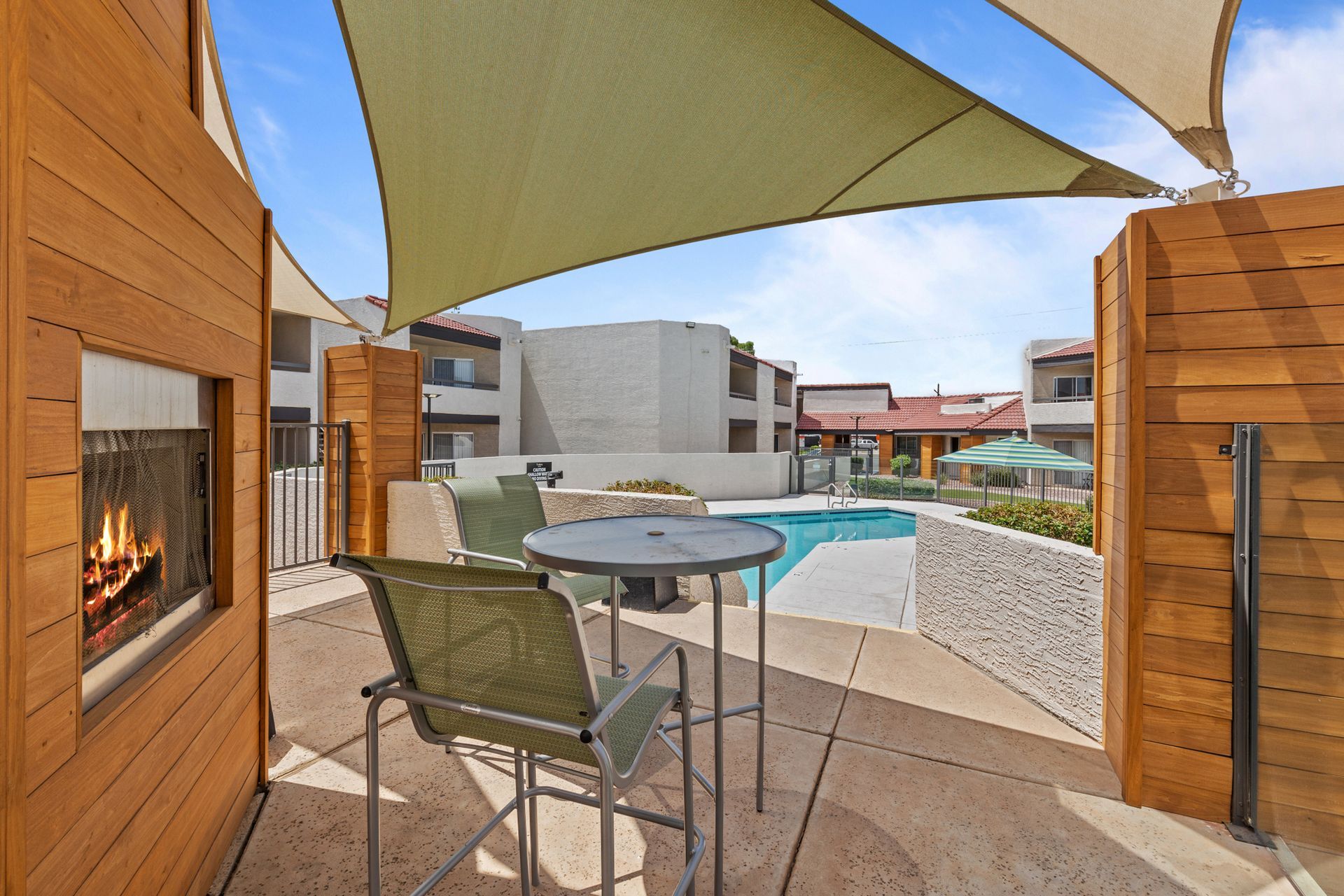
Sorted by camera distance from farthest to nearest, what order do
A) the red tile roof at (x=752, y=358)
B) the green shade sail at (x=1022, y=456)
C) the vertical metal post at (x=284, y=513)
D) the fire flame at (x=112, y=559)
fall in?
the red tile roof at (x=752, y=358) < the green shade sail at (x=1022, y=456) < the vertical metal post at (x=284, y=513) < the fire flame at (x=112, y=559)

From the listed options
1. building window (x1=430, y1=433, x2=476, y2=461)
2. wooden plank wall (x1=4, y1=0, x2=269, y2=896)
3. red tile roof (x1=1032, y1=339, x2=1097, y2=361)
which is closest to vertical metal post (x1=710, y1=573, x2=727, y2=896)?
wooden plank wall (x1=4, y1=0, x2=269, y2=896)

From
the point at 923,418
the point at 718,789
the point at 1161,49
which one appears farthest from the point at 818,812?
the point at 923,418

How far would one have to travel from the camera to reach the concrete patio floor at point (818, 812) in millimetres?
1557

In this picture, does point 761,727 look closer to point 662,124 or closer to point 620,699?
point 620,699

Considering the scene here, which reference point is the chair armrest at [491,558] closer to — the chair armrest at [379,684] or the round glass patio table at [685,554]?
the round glass patio table at [685,554]

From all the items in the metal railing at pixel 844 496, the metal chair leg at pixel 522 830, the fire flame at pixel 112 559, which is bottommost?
the metal railing at pixel 844 496

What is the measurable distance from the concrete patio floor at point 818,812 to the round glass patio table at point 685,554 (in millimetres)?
215

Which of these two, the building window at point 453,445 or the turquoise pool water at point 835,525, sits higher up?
the building window at point 453,445

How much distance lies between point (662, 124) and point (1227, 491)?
2.48 m

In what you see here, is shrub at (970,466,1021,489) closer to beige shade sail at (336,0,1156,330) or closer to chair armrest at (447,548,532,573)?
beige shade sail at (336,0,1156,330)

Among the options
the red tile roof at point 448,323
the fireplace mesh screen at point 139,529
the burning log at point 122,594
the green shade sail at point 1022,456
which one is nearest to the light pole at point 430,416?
the red tile roof at point 448,323

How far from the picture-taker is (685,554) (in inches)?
66.9

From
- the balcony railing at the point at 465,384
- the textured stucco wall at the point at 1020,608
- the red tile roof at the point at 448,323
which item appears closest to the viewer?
the textured stucco wall at the point at 1020,608

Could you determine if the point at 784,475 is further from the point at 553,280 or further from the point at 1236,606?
the point at 1236,606
